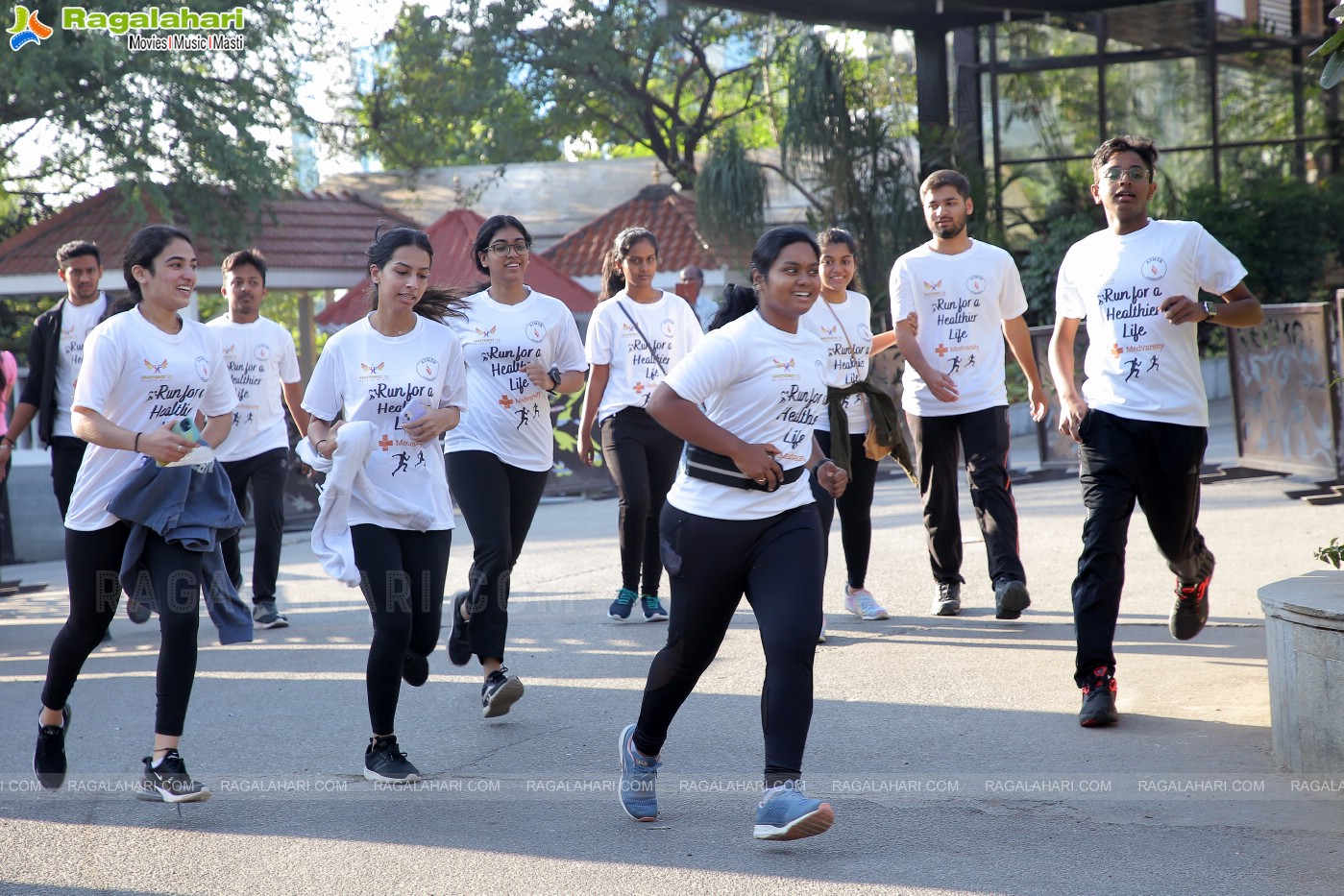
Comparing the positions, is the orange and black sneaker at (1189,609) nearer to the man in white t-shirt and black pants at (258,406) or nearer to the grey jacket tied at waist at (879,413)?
the grey jacket tied at waist at (879,413)

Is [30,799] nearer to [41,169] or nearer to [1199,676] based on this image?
[1199,676]

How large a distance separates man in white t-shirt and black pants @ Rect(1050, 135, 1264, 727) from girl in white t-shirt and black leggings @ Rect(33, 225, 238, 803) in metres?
3.14

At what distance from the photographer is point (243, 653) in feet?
24.5

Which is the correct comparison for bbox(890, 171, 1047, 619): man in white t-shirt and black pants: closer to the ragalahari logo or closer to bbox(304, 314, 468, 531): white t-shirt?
bbox(304, 314, 468, 531): white t-shirt

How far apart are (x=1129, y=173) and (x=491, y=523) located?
2857 millimetres

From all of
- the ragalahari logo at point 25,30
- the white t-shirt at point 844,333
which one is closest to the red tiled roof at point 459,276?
the ragalahari logo at point 25,30

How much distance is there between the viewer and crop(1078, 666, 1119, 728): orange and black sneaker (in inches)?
203

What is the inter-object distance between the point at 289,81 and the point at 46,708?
1667 cm

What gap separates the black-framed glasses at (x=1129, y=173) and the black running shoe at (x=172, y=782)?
12.9ft

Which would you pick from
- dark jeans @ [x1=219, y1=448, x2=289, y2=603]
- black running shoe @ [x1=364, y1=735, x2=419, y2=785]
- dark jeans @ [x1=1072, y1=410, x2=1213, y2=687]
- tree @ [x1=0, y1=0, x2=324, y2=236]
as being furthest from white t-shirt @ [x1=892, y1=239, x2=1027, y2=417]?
tree @ [x1=0, y1=0, x2=324, y2=236]

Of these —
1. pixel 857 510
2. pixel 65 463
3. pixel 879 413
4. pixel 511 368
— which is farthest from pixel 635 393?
pixel 65 463

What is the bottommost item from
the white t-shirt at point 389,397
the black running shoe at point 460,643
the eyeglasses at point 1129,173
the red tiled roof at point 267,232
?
the black running shoe at point 460,643

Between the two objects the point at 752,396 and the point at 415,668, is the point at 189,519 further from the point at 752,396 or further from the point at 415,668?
the point at 752,396

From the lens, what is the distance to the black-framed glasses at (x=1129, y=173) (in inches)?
209
